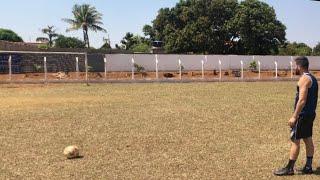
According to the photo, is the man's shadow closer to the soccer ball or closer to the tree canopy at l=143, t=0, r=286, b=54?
the soccer ball

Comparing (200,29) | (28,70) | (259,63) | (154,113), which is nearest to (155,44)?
(200,29)

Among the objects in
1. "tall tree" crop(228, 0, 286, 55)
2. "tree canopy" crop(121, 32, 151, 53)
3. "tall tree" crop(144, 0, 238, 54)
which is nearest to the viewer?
"tall tree" crop(228, 0, 286, 55)

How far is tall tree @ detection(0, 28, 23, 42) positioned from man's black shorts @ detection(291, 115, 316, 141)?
75349mm

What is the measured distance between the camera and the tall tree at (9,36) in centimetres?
7959

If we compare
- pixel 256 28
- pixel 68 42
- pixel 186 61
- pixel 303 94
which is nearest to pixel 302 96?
pixel 303 94

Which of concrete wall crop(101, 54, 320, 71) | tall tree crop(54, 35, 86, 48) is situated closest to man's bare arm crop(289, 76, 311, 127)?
concrete wall crop(101, 54, 320, 71)

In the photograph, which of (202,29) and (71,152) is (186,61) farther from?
(71,152)

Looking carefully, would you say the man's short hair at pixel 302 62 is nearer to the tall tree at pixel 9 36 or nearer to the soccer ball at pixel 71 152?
the soccer ball at pixel 71 152

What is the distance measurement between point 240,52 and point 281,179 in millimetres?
52831

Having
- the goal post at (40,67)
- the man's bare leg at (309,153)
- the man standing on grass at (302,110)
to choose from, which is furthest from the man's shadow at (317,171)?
the goal post at (40,67)

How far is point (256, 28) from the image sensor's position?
57.2 meters

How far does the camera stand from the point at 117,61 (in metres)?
39.2

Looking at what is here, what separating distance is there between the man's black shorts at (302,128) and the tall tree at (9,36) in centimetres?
7535

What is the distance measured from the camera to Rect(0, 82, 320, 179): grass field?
324 inches
